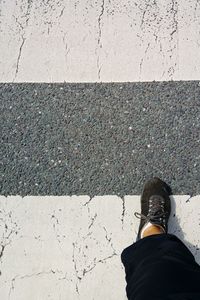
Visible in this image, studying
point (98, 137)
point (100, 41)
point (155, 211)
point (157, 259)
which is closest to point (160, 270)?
point (157, 259)

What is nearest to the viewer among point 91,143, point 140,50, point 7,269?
point 7,269

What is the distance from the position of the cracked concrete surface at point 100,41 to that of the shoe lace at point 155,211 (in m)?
0.89

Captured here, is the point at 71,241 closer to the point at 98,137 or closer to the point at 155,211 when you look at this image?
the point at 155,211

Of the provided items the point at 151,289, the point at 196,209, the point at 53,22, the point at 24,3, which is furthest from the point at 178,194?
the point at 24,3

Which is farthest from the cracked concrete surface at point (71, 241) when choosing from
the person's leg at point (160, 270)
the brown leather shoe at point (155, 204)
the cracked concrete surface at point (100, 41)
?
the cracked concrete surface at point (100, 41)

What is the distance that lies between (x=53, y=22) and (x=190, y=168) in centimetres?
156

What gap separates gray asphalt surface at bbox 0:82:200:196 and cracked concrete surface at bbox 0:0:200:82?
3.9 inches

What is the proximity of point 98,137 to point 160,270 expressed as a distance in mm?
1096

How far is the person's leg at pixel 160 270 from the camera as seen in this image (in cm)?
201

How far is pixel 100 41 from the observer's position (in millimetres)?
3172

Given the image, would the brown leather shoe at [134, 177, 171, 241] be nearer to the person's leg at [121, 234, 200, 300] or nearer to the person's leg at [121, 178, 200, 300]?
the person's leg at [121, 178, 200, 300]

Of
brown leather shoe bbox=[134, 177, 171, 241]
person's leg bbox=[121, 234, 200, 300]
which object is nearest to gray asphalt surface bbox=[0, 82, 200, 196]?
brown leather shoe bbox=[134, 177, 171, 241]

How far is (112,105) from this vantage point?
2.99m

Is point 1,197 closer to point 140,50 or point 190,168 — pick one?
point 190,168
